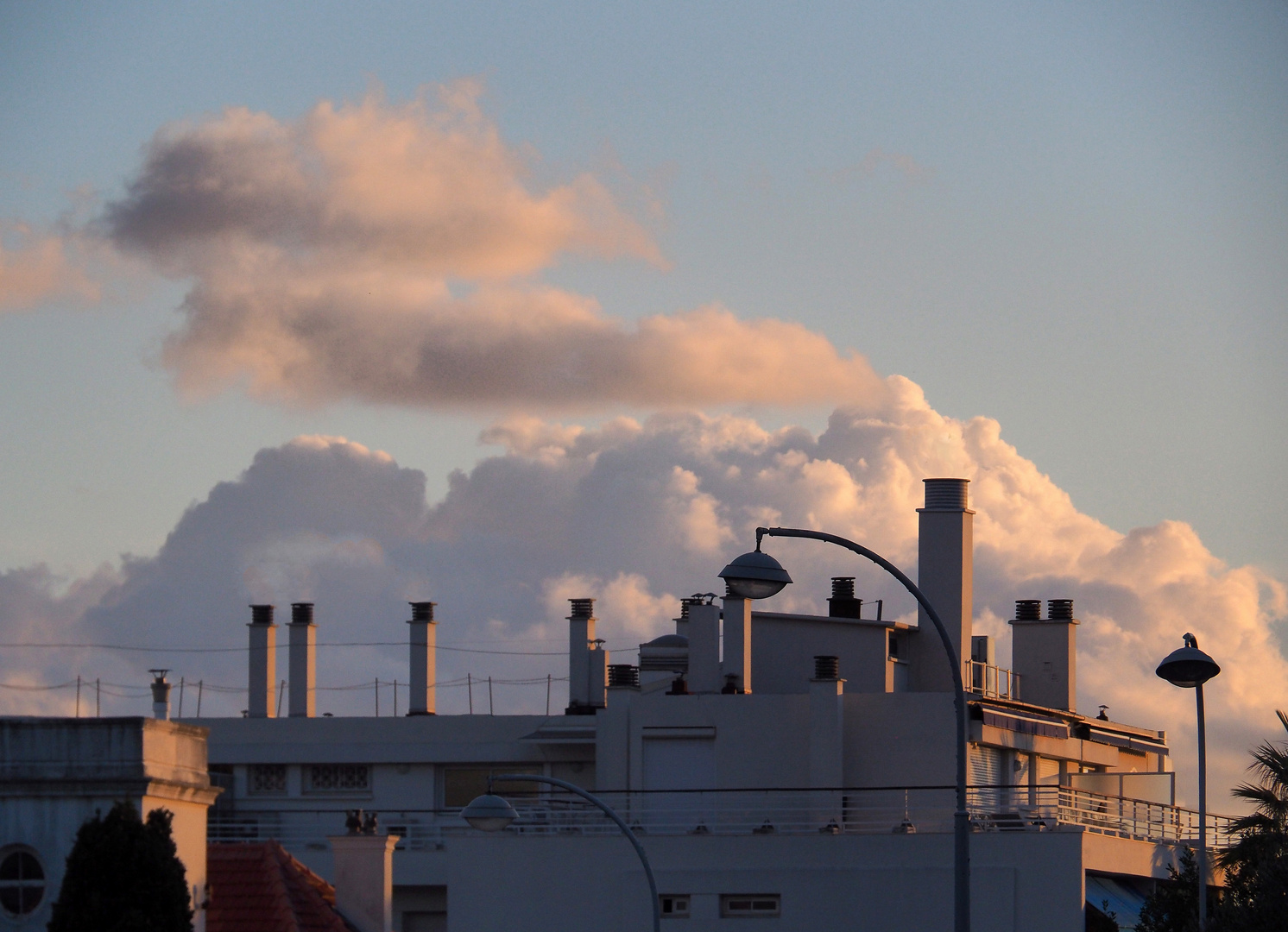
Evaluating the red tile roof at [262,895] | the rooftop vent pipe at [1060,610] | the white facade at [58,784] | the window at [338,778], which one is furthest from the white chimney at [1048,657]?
the white facade at [58,784]

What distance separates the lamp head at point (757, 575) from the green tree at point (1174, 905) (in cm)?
2176

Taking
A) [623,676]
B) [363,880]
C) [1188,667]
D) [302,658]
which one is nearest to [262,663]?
[302,658]

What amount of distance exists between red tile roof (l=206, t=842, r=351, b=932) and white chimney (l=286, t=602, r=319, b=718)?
2488 centimetres

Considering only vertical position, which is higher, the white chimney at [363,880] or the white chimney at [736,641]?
the white chimney at [736,641]

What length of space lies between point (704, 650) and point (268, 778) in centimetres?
1263

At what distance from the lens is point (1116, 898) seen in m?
42.1

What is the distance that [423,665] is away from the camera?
188 feet

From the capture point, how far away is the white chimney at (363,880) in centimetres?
3297

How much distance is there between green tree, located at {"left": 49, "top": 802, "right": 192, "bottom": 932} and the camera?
21.8 metres

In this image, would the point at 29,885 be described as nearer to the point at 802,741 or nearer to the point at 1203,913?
the point at 1203,913

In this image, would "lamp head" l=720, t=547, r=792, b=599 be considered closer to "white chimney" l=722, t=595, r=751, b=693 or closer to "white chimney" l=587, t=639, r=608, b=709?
"white chimney" l=722, t=595, r=751, b=693

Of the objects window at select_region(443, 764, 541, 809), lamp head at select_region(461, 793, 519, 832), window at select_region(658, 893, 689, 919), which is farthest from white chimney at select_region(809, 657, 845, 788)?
lamp head at select_region(461, 793, 519, 832)

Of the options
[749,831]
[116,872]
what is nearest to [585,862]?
[749,831]

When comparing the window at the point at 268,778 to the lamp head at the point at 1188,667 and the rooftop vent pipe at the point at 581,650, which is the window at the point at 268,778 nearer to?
the rooftop vent pipe at the point at 581,650
